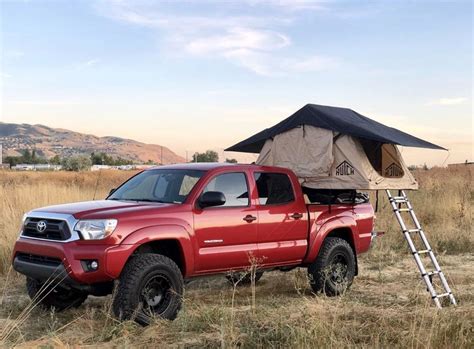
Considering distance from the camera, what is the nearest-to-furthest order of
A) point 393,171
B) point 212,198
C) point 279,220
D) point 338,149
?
point 212,198 < point 279,220 < point 338,149 < point 393,171

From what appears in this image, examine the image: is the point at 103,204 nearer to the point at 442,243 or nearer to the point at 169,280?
the point at 169,280

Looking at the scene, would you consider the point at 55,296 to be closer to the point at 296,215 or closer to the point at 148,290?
the point at 148,290

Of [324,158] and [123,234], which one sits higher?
[324,158]

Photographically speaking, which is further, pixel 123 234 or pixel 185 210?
pixel 185 210

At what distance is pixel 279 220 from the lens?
27.5 ft

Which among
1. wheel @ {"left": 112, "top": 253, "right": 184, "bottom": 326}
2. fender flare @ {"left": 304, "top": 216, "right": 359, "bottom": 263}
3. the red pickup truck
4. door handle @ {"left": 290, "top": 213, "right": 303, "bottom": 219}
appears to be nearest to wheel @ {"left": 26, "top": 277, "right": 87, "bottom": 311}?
the red pickup truck

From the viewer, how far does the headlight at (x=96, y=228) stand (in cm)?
659

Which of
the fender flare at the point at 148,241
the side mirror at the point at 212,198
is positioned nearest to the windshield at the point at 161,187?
the side mirror at the point at 212,198

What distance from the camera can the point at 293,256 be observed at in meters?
8.54

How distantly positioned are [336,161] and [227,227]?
2377mm

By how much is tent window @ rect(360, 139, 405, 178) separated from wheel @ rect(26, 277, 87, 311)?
4749 mm

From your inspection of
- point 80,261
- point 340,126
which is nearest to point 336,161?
point 340,126

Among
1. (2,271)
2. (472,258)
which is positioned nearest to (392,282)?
(472,258)

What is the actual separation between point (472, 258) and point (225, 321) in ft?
26.4
